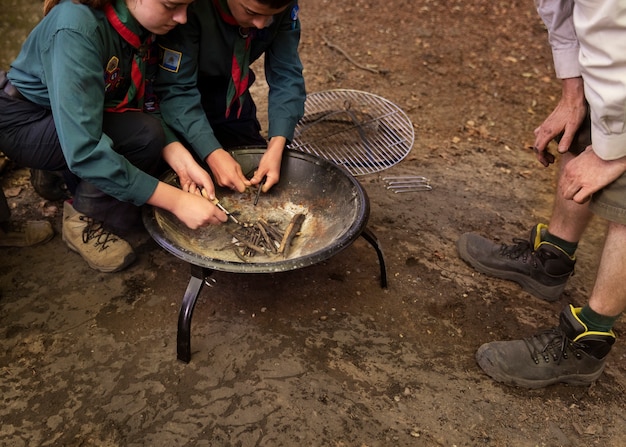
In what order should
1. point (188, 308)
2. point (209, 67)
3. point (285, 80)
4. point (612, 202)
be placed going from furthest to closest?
point (285, 80)
point (209, 67)
point (188, 308)
point (612, 202)

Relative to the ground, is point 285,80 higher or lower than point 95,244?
higher

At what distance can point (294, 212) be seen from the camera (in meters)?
2.19

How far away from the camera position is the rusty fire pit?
5.62ft

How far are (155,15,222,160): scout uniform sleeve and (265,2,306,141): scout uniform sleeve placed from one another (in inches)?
11.3

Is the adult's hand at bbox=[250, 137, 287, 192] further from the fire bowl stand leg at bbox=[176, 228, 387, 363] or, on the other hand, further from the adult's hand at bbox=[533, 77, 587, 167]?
the adult's hand at bbox=[533, 77, 587, 167]

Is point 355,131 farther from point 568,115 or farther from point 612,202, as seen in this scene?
point 612,202

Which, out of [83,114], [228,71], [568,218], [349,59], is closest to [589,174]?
[568,218]

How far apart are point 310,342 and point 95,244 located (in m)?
0.96

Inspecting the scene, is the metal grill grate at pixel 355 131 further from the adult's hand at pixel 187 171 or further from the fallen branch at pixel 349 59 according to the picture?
the adult's hand at pixel 187 171

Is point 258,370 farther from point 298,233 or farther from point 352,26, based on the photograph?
point 352,26

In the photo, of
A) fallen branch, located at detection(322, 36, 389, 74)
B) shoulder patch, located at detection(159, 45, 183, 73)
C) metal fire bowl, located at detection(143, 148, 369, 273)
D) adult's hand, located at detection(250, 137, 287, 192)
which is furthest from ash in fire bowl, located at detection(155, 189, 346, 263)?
fallen branch, located at detection(322, 36, 389, 74)

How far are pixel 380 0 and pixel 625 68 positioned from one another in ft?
11.9

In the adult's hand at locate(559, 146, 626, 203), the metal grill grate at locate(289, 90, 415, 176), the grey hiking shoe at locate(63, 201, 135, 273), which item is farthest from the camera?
the metal grill grate at locate(289, 90, 415, 176)

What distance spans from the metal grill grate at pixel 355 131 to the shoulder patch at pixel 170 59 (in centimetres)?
92
